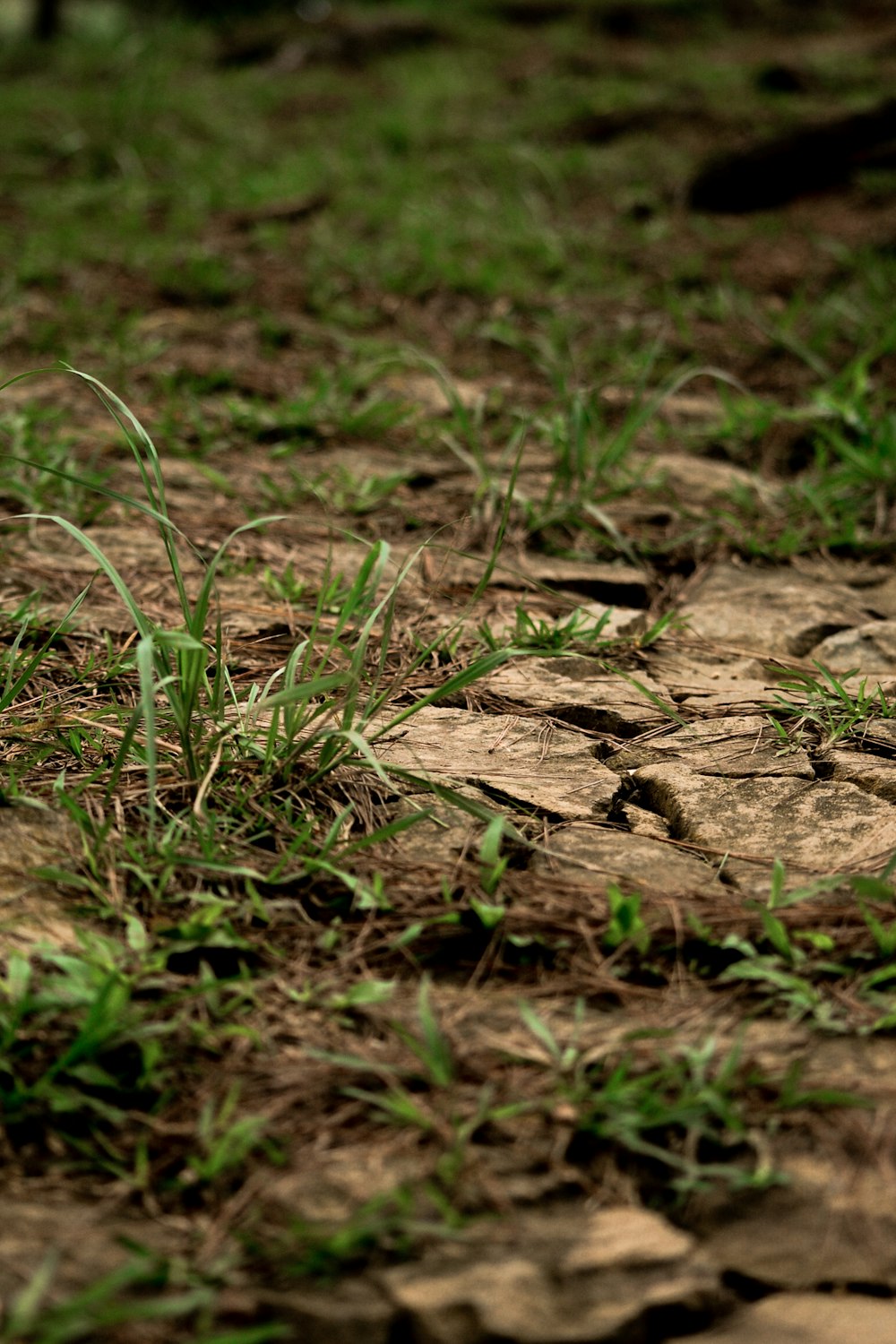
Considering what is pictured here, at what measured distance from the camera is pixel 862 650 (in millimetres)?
1974

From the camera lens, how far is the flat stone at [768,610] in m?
2.03

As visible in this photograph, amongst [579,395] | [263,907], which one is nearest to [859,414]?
[579,395]

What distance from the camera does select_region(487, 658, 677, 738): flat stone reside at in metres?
1.73

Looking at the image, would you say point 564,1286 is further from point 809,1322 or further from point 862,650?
point 862,650

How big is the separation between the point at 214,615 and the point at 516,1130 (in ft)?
3.72

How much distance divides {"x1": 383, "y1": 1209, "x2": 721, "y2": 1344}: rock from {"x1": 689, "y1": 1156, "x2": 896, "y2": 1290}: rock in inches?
1.4

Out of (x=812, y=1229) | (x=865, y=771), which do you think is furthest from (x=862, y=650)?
(x=812, y=1229)

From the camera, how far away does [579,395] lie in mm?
2385

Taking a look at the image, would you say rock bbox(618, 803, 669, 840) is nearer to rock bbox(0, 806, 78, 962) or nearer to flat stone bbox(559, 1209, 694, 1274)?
flat stone bbox(559, 1209, 694, 1274)

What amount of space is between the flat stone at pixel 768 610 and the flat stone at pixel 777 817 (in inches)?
18.9

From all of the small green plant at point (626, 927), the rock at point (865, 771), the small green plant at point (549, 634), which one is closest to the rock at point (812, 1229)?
the small green plant at point (626, 927)

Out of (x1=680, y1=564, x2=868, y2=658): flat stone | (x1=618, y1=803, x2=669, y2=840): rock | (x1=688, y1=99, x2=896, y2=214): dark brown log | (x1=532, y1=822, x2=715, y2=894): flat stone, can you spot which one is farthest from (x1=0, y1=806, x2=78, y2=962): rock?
(x1=688, y1=99, x2=896, y2=214): dark brown log

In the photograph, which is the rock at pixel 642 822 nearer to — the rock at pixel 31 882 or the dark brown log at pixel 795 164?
the rock at pixel 31 882

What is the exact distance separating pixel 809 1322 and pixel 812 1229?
Answer: 0.26 ft
